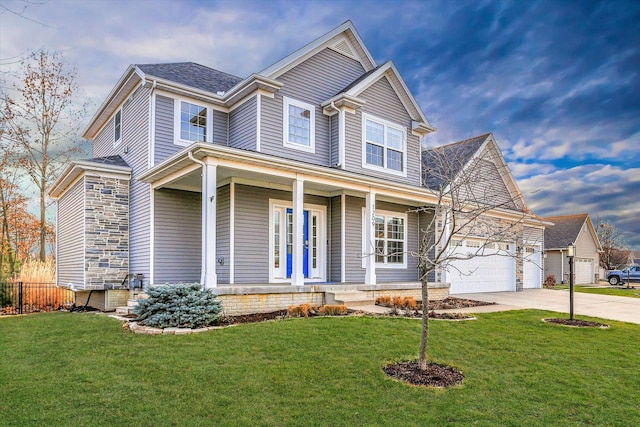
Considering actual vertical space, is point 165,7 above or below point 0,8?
above

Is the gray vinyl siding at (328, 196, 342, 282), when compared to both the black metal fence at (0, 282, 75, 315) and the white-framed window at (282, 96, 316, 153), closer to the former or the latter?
the white-framed window at (282, 96, 316, 153)

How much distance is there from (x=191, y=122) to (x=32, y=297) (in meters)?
7.96

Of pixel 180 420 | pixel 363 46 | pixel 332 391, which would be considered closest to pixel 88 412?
pixel 180 420

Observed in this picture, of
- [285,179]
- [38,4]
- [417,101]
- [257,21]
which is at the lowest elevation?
[285,179]

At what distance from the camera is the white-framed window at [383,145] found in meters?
14.0

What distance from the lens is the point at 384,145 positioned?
1454 cm

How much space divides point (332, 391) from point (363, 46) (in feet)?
41.1

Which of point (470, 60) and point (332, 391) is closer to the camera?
point (332, 391)

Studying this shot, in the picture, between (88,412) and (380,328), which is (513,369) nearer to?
(380,328)

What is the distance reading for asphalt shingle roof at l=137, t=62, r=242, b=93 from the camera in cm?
1225

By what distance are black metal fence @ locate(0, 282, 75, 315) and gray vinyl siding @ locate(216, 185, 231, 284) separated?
582 cm

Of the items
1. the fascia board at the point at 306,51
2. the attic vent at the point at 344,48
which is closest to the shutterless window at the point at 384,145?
the attic vent at the point at 344,48

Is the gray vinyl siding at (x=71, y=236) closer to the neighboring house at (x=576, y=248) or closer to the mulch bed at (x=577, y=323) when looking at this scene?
the mulch bed at (x=577, y=323)

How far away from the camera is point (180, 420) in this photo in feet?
13.4
